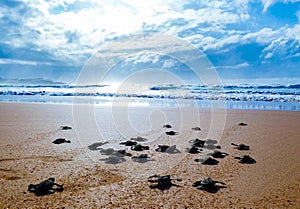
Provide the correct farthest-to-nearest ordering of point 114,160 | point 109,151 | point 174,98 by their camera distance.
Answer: point 174,98 → point 109,151 → point 114,160

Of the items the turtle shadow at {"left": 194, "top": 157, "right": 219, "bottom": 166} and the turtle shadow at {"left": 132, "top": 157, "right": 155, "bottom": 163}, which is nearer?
the turtle shadow at {"left": 194, "top": 157, "right": 219, "bottom": 166}

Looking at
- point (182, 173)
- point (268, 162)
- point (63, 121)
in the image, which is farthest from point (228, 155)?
point (63, 121)

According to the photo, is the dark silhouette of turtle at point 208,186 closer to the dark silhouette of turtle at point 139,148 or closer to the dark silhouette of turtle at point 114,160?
the dark silhouette of turtle at point 114,160

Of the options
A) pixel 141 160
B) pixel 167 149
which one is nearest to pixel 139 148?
pixel 167 149

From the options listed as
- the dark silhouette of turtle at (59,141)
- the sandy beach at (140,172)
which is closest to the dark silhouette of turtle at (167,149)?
the sandy beach at (140,172)

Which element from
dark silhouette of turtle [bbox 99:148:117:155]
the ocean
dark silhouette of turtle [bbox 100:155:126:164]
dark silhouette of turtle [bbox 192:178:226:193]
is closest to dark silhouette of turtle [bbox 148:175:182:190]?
dark silhouette of turtle [bbox 192:178:226:193]

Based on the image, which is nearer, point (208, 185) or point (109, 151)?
point (208, 185)

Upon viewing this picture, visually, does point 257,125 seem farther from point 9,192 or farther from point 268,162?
point 9,192

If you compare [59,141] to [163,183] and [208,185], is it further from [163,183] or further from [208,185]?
[208,185]

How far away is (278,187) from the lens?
7.38 m

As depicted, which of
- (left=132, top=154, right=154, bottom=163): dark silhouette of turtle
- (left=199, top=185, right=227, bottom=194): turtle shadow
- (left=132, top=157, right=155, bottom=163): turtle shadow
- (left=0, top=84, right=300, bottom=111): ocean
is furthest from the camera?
(left=0, top=84, right=300, bottom=111): ocean

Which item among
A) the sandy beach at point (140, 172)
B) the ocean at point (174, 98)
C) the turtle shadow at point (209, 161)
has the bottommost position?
the sandy beach at point (140, 172)

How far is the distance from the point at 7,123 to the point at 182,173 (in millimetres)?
14164

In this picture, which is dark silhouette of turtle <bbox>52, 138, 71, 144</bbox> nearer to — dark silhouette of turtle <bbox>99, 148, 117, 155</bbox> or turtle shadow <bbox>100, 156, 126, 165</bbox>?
dark silhouette of turtle <bbox>99, 148, 117, 155</bbox>
